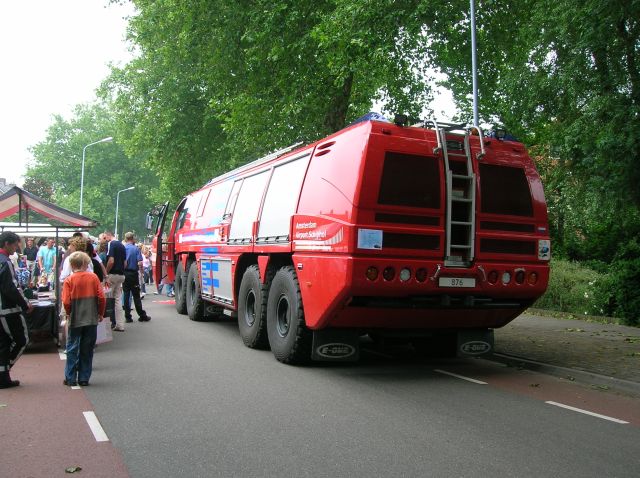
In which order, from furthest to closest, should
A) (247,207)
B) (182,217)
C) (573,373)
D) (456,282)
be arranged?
(182,217) < (247,207) < (573,373) < (456,282)

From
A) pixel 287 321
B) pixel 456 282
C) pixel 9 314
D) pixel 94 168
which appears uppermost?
pixel 94 168

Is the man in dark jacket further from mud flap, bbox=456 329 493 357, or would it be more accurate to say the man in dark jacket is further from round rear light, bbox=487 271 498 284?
round rear light, bbox=487 271 498 284

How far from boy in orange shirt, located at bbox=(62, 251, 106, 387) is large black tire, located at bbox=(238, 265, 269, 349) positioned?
2599 mm

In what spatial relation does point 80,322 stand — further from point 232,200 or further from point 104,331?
point 232,200

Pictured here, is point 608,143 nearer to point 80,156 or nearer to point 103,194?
point 103,194

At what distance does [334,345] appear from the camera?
803cm

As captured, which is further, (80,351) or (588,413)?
(80,351)

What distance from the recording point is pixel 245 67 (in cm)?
2020

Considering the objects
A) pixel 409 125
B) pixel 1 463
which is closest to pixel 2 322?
pixel 1 463

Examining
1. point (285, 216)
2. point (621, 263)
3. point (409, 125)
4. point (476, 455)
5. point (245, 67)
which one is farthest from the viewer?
point (245, 67)

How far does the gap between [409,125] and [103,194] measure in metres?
66.2

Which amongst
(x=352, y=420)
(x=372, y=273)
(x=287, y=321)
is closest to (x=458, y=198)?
(x=372, y=273)

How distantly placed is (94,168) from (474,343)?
222 ft

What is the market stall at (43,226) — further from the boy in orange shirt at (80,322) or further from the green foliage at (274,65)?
the green foliage at (274,65)
